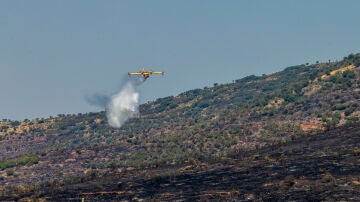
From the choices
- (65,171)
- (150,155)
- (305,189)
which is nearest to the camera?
(305,189)

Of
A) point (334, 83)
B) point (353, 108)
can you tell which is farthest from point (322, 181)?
point (334, 83)

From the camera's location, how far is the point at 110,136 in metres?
190

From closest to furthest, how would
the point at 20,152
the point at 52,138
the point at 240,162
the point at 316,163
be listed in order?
the point at 316,163
the point at 240,162
the point at 20,152
the point at 52,138

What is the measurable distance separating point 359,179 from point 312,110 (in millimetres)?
82361

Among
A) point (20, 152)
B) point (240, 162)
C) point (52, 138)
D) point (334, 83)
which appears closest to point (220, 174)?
point (240, 162)

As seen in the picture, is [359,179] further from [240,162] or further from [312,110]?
[312,110]

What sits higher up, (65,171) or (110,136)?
(110,136)

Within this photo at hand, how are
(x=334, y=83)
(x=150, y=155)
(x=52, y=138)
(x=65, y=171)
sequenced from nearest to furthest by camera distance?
(x=65, y=171) < (x=150, y=155) < (x=334, y=83) < (x=52, y=138)

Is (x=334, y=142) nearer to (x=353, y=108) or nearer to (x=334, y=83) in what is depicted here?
(x=353, y=108)

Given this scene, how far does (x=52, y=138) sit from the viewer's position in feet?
651

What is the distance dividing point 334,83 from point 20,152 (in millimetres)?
71056

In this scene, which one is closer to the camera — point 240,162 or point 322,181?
point 322,181

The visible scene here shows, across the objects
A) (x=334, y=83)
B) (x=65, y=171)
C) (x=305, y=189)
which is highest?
(x=334, y=83)

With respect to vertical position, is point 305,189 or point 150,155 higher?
point 150,155
